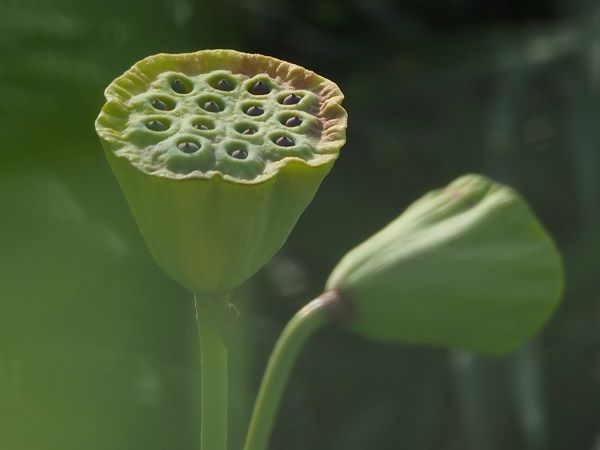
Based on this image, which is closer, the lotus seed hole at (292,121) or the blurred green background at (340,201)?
the lotus seed hole at (292,121)

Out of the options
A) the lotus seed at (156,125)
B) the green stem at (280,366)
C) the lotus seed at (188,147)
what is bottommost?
the green stem at (280,366)

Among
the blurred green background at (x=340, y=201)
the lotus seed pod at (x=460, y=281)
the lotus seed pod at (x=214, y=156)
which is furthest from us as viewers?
the blurred green background at (x=340, y=201)

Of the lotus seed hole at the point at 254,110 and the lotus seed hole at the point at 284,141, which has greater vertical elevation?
the lotus seed hole at the point at 254,110

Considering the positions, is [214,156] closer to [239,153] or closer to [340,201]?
[239,153]

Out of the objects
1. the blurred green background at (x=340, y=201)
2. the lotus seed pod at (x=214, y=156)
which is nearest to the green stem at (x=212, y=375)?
the lotus seed pod at (x=214, y=156)

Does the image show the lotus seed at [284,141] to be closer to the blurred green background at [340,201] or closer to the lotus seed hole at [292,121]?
the lotus seed hole at [292,121]

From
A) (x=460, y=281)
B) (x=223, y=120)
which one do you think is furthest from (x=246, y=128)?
(x=460, y=281)

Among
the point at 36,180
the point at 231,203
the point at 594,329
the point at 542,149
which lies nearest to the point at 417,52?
the point at 542,149

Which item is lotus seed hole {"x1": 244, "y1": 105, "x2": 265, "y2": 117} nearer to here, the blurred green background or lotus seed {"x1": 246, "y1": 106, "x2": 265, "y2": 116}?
lotus seed {"x1": 246, "y1": 106, "x2": 265, "y2": 116}
